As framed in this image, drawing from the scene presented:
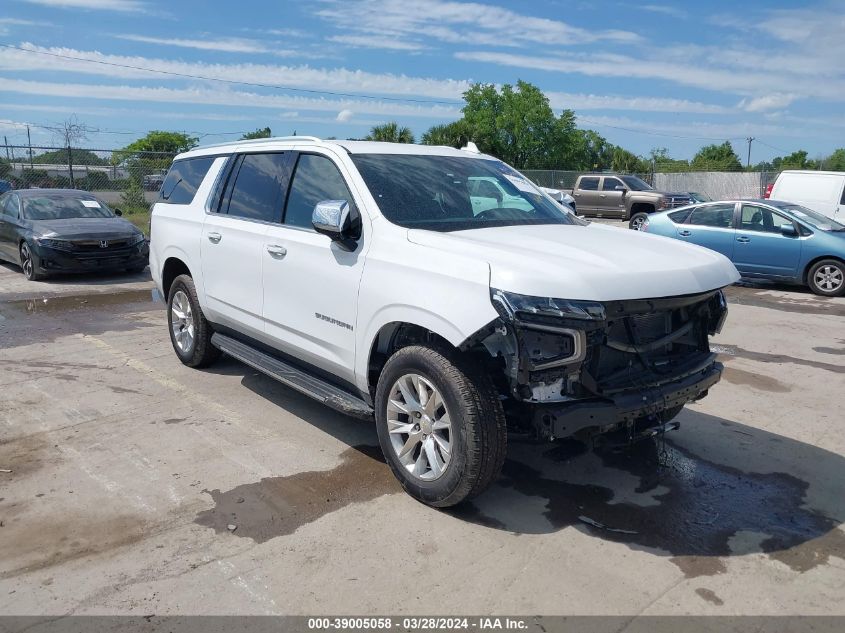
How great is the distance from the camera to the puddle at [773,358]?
23.9ft

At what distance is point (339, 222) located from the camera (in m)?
4.23

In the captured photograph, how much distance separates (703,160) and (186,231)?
80.8 meters

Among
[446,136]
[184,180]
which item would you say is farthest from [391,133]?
[184,180]

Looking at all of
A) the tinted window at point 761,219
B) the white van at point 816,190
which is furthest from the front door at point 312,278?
the white van at point 816,190

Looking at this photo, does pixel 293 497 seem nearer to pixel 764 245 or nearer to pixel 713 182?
pixel 764 245

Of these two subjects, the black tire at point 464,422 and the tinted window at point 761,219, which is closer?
the black tire at point 464,422

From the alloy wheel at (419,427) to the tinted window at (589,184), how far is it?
933 inches

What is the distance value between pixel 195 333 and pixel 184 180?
58.4 inches

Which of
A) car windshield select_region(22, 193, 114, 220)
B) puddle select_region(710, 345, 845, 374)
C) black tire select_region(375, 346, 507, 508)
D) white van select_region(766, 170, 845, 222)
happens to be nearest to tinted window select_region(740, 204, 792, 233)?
puddle select_region(710, 345, 845, 374)

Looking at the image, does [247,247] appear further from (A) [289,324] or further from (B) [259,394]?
(B) [259,394]

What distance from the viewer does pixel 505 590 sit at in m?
3.25

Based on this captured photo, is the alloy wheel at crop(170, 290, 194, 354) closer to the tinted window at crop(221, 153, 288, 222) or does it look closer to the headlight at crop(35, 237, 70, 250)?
the tinted window at crop(221, 153, 288, 222)

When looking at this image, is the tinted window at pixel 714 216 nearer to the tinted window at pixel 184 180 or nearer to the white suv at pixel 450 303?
the white suv at pixel 450 303
